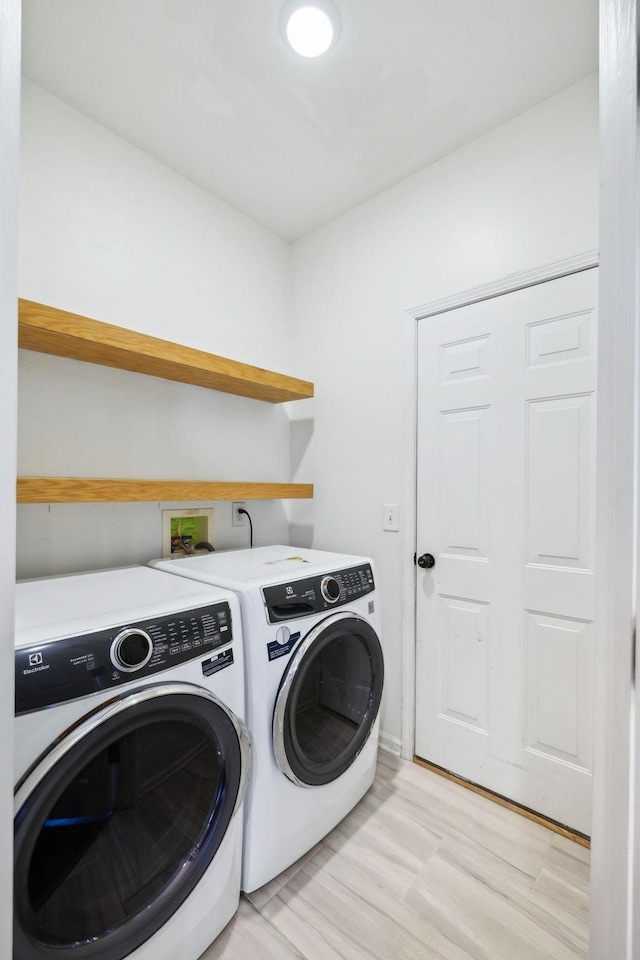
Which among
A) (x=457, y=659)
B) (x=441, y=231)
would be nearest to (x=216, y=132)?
(x=441, y=231)

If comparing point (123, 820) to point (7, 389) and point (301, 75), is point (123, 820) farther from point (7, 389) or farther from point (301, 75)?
point (301, 75)

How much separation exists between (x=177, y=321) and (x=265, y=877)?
2.08m

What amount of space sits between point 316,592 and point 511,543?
80 cm

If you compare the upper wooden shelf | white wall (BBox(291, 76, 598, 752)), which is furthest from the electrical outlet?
the upper wooden shelf

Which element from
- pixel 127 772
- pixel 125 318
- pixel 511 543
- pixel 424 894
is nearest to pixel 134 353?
pixel 125 318

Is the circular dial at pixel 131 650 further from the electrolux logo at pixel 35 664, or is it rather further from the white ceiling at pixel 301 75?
the white ceiling at pixel 301 75

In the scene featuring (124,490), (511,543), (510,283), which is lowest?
(511,543)

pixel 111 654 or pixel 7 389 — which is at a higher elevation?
pixel 7 389

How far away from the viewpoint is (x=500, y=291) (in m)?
1.71

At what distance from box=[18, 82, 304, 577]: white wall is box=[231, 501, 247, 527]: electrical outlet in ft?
0.14

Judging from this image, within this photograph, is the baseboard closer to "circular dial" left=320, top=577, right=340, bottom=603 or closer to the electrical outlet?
"circular dial" left=320, top=577, right=340, bottom=603

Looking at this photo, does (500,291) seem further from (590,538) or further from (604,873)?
(604,873)

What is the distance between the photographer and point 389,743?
2014mm

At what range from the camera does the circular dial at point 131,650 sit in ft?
3.13
